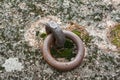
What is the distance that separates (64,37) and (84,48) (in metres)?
0.19

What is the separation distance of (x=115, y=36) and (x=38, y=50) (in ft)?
1.83

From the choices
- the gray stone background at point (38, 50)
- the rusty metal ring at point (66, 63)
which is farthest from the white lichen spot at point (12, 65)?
the rusty metal ring at point (66, 63)

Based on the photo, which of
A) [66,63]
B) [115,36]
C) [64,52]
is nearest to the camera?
[66,63]

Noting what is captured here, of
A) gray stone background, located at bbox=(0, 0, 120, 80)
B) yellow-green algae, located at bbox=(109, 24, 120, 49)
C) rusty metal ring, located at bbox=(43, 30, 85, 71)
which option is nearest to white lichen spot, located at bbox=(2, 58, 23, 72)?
gray stone background, located at bbox=(0, 0, 120, 80)

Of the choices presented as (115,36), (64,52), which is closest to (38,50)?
(64,52)

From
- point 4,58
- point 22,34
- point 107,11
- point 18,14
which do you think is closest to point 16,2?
point 18,14

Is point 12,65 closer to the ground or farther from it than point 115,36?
closer to the ground

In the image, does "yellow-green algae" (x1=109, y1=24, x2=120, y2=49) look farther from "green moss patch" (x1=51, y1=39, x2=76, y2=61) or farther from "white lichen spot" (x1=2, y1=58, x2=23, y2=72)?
"white lichen spot" (x1=2, y1=58, x2=23, y2=72)

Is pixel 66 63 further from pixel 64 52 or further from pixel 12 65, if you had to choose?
pixel 12 65

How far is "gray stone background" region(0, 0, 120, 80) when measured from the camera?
2438 millimetres

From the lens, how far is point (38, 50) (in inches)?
100

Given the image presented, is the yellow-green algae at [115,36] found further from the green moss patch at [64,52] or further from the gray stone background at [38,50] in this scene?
the green moss patch at [64,52]

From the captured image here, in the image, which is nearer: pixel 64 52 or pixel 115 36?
pixel 64 52

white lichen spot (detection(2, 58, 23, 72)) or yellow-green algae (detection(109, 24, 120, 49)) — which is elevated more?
yellow-green algae (detection(109, 24, 120, 49))
